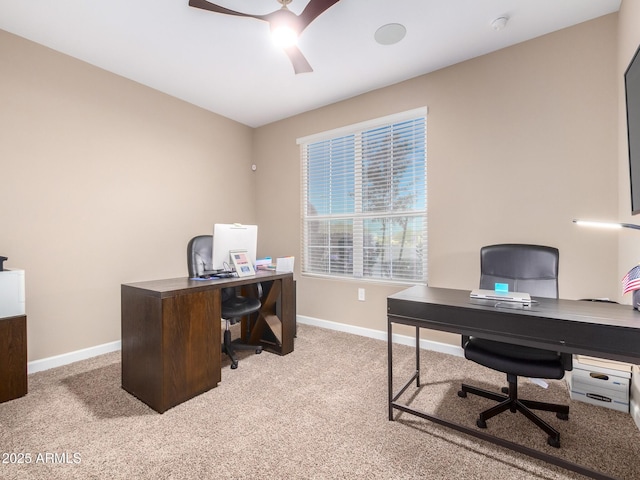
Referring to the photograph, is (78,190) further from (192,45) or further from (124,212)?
(192,45)

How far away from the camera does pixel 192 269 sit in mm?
2812

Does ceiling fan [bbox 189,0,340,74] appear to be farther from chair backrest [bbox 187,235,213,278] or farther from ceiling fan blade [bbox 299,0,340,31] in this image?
chair backrest [bbox 187,235,213,278]

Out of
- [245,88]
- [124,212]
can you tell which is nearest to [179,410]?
[124,212]

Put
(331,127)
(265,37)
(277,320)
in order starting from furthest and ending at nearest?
(331,127), (277,320), (265,37)

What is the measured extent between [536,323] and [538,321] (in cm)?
1

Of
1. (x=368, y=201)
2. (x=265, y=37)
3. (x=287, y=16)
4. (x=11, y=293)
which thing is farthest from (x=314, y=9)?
(x=11, y=293)

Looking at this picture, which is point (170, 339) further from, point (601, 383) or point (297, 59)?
point (601, 383)

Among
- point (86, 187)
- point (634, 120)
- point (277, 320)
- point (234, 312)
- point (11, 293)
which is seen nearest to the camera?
point (634, 120)

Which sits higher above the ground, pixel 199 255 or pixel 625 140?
pixel 625 140

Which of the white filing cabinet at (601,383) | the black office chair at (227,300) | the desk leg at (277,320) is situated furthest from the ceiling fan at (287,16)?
the white filing cabinet at (601,383)

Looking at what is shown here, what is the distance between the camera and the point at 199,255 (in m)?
2.88

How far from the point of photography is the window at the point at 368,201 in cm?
314

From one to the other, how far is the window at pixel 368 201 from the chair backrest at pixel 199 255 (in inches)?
54.0

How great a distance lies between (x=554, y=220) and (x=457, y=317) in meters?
1.53
